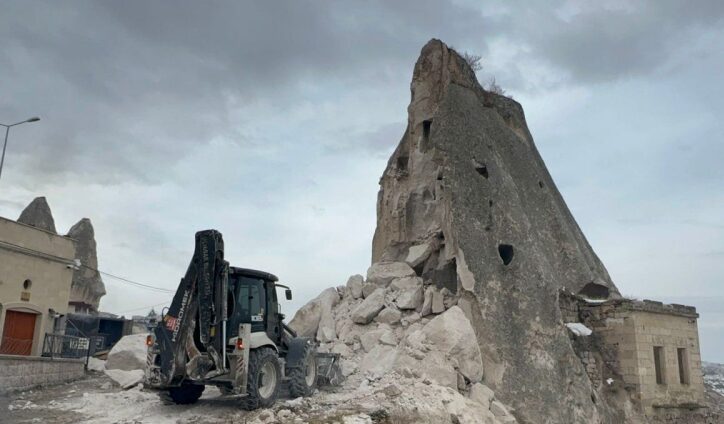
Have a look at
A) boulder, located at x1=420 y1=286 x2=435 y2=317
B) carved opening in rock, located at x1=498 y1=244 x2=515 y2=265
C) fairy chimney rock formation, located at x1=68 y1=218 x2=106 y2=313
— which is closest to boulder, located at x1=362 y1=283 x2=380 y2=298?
boulder, located at x1=420 y1=286 x2=435 y2=317

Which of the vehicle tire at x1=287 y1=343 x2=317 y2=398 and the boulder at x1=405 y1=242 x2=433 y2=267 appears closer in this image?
the vehicle tire at x1=287 y1=343 x2=317 y2=398

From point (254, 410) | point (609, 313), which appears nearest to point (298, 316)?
point (254, 410)

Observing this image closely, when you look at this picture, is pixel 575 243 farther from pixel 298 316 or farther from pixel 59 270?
pixel 59 270

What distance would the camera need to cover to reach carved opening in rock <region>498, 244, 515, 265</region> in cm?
1781

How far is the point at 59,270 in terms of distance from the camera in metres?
20.8

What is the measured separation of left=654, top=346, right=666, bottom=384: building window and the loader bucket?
1156 centimetres

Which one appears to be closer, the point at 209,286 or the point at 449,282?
the point at 209,286

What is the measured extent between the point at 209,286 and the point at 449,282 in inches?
356

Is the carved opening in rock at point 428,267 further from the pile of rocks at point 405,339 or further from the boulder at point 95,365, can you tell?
the boulder at point 95,365

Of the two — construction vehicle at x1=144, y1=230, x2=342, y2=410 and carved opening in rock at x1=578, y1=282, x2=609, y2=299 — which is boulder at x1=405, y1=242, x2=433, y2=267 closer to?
carved opening in rock at x1=578, y1=282, x2=609, y2=299

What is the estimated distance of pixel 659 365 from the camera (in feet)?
62.7

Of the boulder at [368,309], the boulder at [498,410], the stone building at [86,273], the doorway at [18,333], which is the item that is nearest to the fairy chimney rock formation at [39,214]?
the stone building at [86,273]

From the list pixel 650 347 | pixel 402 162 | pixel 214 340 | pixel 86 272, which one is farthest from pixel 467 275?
pixel 86 272

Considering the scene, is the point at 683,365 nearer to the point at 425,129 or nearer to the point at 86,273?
the point at 425,129
